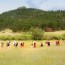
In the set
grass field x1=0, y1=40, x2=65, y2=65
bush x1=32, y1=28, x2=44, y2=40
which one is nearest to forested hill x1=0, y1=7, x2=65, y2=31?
bush x1=32, y1=28, x2=44, y2=40

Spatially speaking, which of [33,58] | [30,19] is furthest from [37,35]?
[30,19]

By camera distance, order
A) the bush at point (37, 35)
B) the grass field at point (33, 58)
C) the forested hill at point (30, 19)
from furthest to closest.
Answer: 1. the forested hill at point (30, 19)
2. the bush at point (37, 35)
3. the grass field at point (33, 58)

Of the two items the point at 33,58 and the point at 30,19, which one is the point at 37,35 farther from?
the point at 30,19

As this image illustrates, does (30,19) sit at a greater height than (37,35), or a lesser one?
greater

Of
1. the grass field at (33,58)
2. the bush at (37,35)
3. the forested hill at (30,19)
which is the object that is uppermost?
the forested hill at (30,19)

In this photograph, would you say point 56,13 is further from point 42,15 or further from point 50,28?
point 50,28

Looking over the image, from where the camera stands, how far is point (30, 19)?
161 m

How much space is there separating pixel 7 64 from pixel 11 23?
12016 cm

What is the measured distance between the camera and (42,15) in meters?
167

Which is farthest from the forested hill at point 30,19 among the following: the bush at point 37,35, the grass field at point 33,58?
the grass field at point 33,58

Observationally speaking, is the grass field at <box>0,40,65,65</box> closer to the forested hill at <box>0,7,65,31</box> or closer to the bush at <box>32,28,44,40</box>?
the bush at <box>32,28,44,40</box>

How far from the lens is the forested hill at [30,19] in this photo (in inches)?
5059

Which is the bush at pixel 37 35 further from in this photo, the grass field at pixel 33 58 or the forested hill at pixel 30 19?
the forested hill at pixel 30 19

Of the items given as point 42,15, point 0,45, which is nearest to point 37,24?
point 42,15
